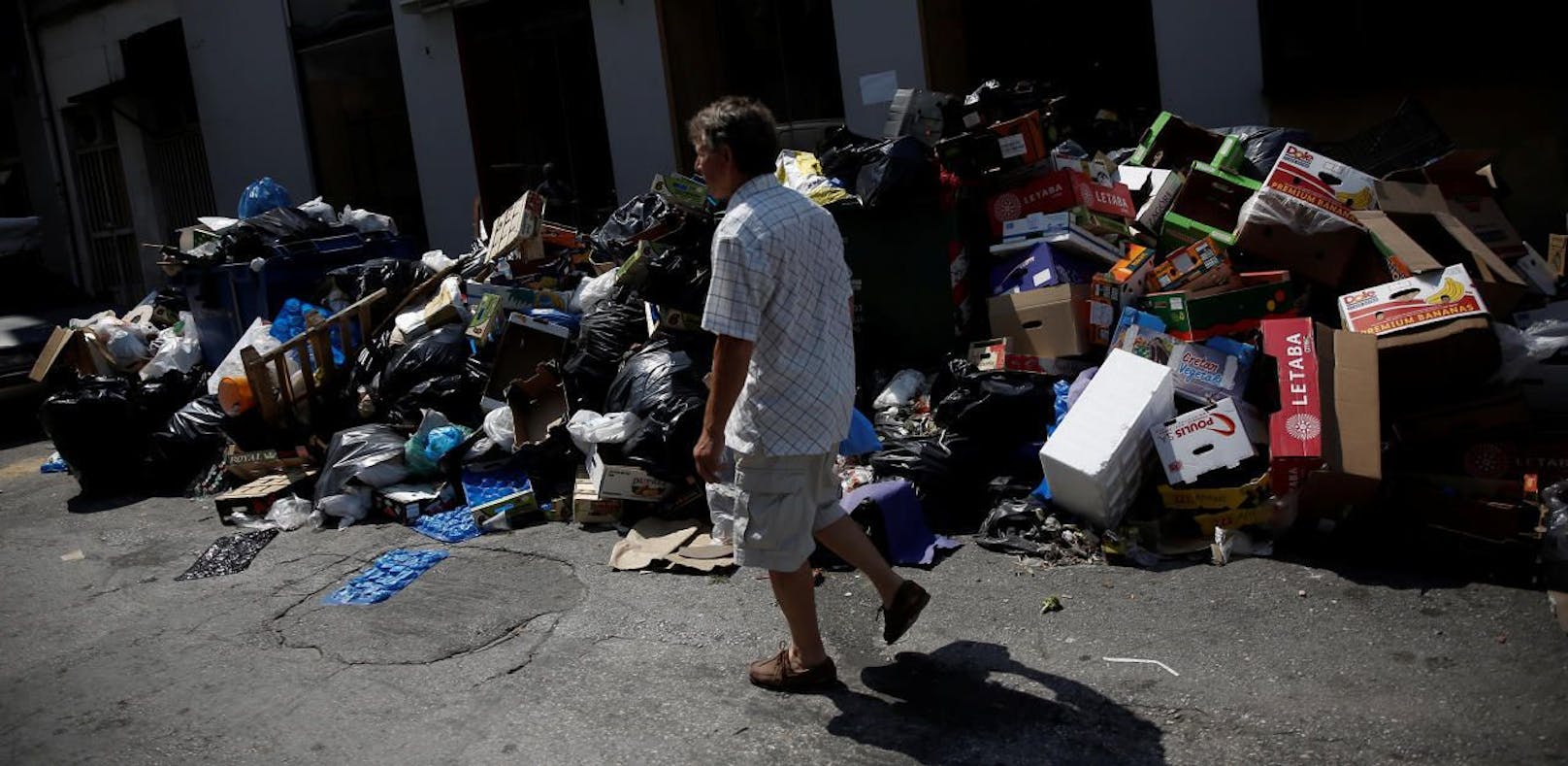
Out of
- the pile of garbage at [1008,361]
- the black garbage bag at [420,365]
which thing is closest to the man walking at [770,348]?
the pile of garbage at [1008,361]

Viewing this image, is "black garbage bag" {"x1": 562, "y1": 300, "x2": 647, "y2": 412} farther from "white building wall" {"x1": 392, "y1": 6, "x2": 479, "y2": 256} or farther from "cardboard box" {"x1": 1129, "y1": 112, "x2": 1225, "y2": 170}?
"white building wall" {"x1": 392, "y1": 6, "x2": 479, "y2": 256}

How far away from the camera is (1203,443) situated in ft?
13.9

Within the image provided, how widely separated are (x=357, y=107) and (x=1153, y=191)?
9109mm

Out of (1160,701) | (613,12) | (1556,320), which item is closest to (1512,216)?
(1556,320)

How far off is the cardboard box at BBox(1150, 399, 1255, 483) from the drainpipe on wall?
51.0ft

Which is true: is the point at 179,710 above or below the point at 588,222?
below

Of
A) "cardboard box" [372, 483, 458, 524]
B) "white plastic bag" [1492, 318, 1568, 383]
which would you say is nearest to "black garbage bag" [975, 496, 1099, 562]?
"white plastic bag" [1492, 318, 1568, 383]

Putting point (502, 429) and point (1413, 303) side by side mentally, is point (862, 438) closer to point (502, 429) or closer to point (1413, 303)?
point (502, 429)

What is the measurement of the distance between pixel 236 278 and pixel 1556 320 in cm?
749

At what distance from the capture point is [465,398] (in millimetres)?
6434

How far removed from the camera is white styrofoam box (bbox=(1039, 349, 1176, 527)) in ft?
13.9

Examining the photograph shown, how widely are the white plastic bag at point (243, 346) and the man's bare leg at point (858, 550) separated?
481 centimetres

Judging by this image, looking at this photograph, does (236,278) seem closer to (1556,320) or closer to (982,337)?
(982,337)

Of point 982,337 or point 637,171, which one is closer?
point 982,337
